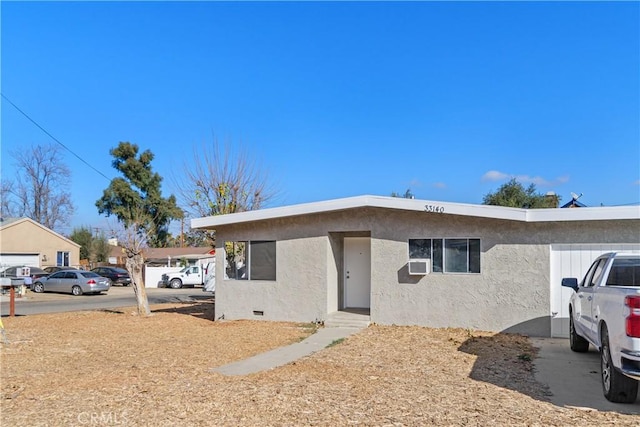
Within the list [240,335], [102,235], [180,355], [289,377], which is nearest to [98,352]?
[180,355]

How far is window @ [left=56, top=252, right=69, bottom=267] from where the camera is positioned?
42.1 metres

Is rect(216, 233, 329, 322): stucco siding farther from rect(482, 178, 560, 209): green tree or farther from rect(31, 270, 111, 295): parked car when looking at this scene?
rect(482, 178, 560, 209): green tree

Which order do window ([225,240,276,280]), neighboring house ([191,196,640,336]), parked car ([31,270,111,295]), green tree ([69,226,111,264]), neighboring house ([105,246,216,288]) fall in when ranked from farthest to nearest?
green tree ([69,226,111,264])
neighboring house ([105,246,216,288])
parked car ([31,270,111,295])
window ([225,240,276,280])
neighboring house ([191,196,640,336])

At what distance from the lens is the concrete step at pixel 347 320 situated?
12896 mm

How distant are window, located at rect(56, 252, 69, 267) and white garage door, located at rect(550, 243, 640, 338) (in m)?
41.4

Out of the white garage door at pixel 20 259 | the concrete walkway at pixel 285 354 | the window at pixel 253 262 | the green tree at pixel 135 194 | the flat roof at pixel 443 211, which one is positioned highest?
the green tree at pixel 135 194

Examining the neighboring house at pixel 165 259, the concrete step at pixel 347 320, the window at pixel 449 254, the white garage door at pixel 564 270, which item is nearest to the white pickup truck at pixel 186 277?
the neighboring house at pixel 165 259

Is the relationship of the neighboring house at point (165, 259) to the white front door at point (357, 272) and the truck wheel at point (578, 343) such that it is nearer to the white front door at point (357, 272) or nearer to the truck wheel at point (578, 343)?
the white front door at point (357, 272)

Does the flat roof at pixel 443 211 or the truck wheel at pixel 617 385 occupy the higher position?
the flat roof at pixel 443 211

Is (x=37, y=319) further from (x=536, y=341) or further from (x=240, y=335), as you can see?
(x=536, y=341)

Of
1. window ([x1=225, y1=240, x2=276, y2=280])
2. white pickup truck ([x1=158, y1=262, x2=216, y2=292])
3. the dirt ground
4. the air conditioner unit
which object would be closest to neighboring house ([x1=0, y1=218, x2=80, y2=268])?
white pickup truck ([x1=158, y1=262, x2=216, y2=292])

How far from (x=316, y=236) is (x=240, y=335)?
3.48 metres

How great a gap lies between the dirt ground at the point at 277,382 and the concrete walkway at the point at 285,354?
293 millimetres

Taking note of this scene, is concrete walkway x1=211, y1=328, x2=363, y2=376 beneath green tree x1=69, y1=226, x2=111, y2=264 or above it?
beneath
